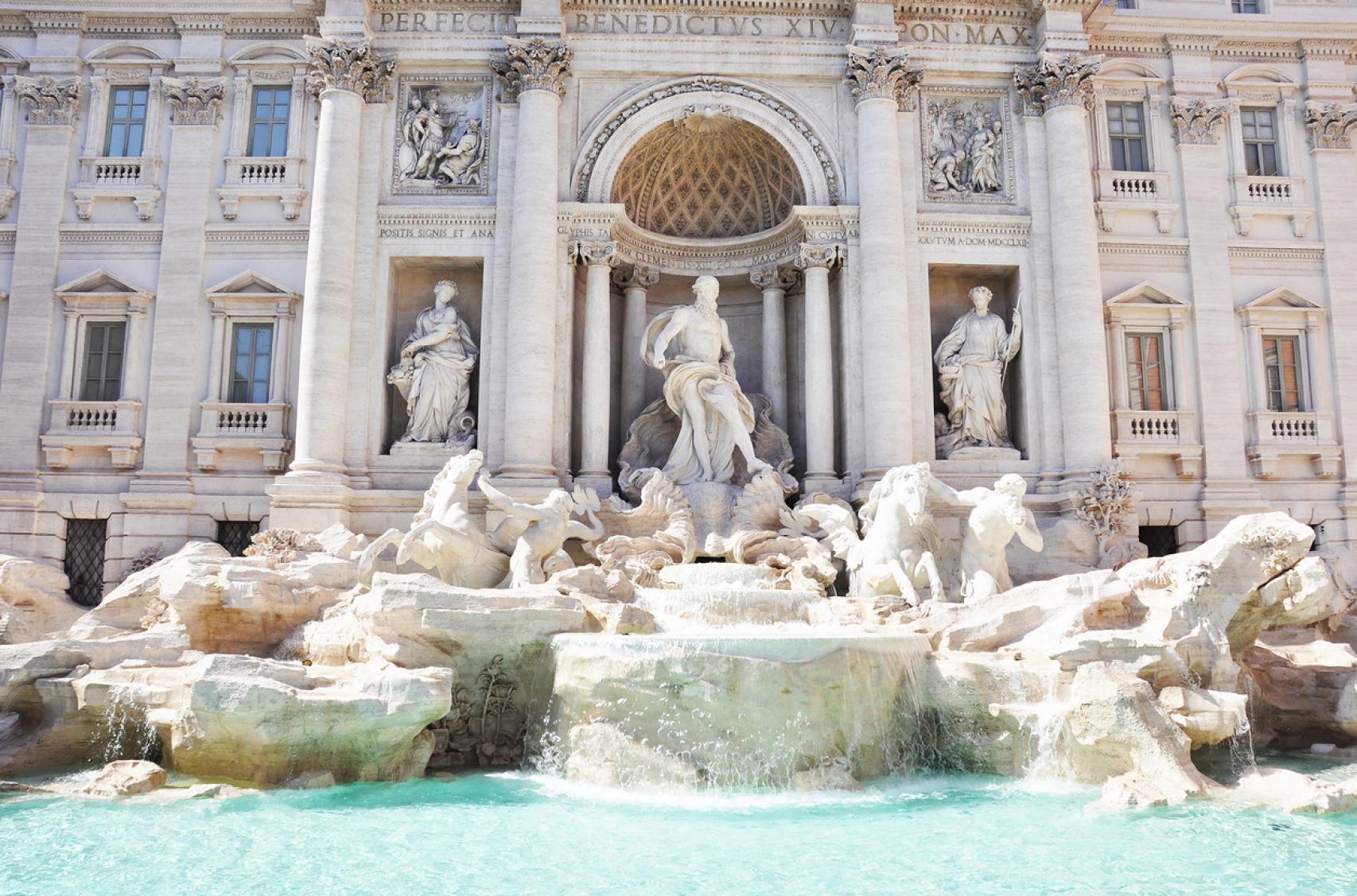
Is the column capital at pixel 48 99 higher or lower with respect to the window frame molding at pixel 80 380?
higher

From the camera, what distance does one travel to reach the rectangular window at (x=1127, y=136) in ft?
65.1

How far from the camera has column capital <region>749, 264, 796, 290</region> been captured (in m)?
19.3

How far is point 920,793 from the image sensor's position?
1013 cm

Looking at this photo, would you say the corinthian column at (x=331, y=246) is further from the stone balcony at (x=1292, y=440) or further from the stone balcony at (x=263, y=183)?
the stone balcony at (x=1292, y=440)

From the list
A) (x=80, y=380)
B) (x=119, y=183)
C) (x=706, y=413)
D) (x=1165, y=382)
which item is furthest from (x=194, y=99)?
(x=1165, y=382)

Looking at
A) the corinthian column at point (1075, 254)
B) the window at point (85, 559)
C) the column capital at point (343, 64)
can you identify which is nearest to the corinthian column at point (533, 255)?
the column capital at point (343, 64)

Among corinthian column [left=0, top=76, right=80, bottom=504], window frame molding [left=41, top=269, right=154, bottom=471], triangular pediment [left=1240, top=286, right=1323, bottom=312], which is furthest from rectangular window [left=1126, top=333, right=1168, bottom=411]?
corinthian column [left=0, top=76, right=80, bottom=504]

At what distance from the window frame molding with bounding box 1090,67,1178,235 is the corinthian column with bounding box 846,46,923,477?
13.1 feet

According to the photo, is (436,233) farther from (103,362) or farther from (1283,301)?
(1283,301)

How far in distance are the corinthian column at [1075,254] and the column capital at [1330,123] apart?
4.85m

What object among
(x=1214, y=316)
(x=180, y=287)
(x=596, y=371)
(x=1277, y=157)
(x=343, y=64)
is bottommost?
(x=596, y=371)

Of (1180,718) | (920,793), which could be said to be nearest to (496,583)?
(920,793)

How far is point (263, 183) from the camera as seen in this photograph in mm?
19047

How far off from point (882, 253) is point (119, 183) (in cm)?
1417
